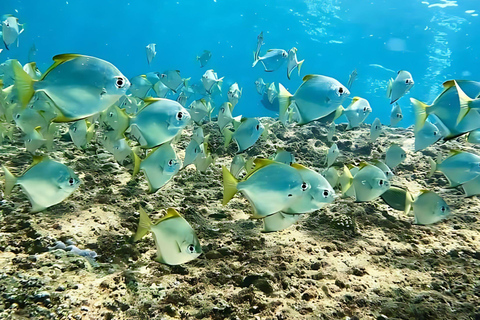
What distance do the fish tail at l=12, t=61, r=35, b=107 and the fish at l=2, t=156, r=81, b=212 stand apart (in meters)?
0.67

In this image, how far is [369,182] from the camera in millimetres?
2863

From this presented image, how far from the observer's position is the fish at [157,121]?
2.28 meters

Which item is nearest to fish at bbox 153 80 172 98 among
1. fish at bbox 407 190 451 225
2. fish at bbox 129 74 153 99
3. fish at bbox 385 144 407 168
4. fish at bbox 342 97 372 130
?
fish at bbox 129 74 153 99

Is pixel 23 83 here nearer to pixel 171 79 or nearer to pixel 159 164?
pixel 159 164

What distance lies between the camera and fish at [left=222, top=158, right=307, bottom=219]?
6.41 ft

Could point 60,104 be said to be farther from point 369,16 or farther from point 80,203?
point 369,16

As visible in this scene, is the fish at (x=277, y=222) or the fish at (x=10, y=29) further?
the fish at (x=10, y=29)

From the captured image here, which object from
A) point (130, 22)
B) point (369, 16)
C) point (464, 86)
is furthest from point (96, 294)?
point (130, 22)

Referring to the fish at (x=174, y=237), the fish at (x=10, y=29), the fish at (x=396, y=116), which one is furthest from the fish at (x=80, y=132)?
the fish at (x=396, y=116)

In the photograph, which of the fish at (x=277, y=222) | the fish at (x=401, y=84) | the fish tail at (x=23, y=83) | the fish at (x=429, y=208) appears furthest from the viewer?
the fish at (x=401, y=84)

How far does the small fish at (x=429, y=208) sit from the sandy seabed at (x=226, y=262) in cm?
50

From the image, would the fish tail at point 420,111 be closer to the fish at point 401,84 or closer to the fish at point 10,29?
the fish at point 401,84

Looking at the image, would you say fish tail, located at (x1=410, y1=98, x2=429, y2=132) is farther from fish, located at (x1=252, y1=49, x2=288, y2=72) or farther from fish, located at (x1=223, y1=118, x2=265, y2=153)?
fish, located at (x1=252, y1=49, x2=288, y2=72)

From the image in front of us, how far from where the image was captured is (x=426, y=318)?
6.83 ft
